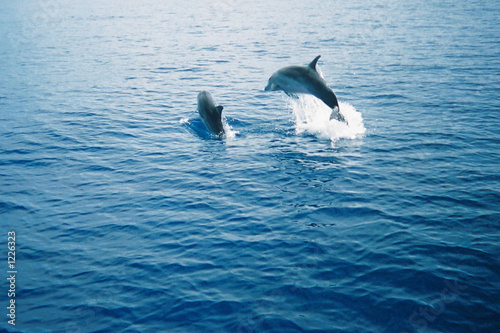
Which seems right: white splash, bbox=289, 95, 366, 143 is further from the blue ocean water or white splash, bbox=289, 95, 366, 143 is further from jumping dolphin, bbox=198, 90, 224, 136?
jumping dolphin, bbox=198, 90, 224, 136

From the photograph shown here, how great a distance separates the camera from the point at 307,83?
Result: 1499 cm

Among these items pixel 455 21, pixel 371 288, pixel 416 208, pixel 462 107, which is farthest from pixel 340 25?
pixel 371 288

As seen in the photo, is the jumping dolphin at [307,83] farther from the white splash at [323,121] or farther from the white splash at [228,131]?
the white splash at [228,131]

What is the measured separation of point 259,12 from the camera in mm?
74562

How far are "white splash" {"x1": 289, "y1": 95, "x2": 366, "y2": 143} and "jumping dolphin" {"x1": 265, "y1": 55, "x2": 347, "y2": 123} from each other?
1738mm

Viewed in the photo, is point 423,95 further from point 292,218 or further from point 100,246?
point 100,246

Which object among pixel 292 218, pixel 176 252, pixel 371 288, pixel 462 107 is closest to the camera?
pixel 371 288

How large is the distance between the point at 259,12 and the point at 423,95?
59.1m

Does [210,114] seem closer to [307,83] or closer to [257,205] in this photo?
[307,83]

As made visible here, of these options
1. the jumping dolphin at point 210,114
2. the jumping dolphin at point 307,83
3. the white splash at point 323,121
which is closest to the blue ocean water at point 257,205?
the white splash at point 323,121

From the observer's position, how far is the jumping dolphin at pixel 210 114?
55.4 ft

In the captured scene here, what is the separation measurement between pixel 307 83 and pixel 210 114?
4267 millimetres

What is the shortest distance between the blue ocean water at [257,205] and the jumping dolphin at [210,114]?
591mm

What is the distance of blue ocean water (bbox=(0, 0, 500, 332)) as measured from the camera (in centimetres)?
791
